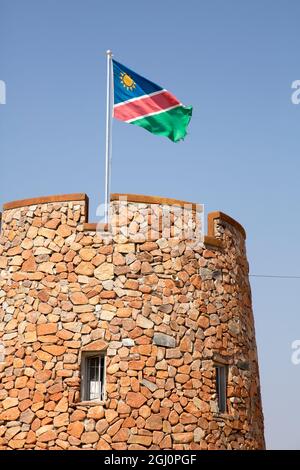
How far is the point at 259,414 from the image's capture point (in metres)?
23.5

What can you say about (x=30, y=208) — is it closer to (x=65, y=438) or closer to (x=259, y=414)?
(x=65, y=438)

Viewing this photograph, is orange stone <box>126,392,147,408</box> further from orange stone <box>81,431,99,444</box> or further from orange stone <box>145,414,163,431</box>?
orange stone <box>81,431,99,444</box>

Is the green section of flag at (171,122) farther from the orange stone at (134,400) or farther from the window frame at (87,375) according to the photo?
the orange stone at (134,400)

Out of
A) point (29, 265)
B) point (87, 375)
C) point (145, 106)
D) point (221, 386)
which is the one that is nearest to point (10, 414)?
point (87, 375)

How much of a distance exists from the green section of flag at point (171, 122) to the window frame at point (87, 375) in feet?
18.2

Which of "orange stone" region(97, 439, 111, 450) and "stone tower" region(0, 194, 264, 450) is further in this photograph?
"stone tower" region(0, 194, 264, 450)

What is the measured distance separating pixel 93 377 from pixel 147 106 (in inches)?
254

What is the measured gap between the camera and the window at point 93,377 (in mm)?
20734

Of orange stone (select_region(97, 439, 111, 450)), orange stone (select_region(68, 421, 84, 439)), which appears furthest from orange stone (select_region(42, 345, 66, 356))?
orange stone (select_region(97, 439, 111, 450))

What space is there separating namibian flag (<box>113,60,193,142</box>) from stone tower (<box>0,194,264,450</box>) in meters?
2.09

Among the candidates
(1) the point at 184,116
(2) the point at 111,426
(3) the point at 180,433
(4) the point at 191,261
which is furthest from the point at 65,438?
(1) the point at 184,116

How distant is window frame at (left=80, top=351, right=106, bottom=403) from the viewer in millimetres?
20672

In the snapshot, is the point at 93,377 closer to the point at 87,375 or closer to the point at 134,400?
the point at 87,375

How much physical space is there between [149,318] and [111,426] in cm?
238
